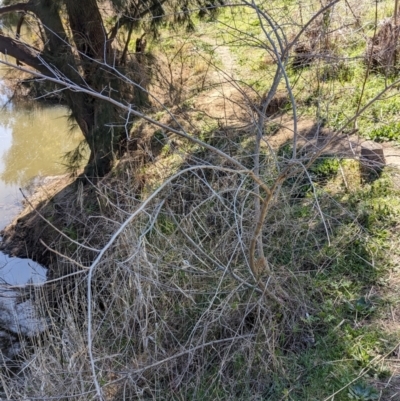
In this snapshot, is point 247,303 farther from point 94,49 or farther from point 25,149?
point 25,149

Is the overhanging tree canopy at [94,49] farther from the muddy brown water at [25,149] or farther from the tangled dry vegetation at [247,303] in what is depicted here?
the tangled dry vegetation at [247,303]

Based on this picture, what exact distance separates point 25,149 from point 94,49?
5.80 meters

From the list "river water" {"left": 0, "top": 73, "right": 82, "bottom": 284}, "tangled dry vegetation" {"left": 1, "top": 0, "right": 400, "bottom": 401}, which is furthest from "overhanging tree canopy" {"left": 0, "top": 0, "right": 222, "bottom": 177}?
"tangled dry vegetation" {"left": 1, "top": 0, "right": 400, "bottom": 401}

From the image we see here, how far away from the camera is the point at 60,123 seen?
12305mm

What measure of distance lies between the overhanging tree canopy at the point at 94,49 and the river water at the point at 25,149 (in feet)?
3.96

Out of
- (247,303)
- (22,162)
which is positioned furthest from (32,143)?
(247,303)

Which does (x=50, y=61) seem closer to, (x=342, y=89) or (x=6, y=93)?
(x=342, y=89)

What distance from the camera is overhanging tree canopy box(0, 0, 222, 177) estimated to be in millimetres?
5816

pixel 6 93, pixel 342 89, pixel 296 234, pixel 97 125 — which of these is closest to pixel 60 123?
pixel 6 93

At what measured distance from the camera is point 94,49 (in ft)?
20.9

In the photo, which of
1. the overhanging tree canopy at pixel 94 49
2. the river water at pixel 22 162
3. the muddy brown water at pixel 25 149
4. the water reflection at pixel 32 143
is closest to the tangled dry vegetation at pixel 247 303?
the river water at pixel 22 162

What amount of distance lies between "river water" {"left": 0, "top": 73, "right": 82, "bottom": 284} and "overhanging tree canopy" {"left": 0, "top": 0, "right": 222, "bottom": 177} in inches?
47.5

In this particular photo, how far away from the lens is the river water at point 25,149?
8.66 m

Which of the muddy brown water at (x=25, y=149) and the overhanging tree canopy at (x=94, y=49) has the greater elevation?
the overhanging tree canopy at (x=94, y=49)
